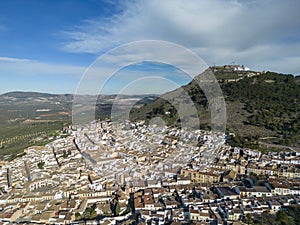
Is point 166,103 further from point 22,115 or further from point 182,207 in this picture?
point 22,115

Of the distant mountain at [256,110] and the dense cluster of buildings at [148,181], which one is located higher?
the distant mountain at [256,110]

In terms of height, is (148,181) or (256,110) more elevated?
(256,110)

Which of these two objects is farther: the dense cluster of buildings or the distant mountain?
the distant mountain

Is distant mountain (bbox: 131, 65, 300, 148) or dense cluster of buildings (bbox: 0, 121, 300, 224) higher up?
distant mountain (bbox: 131, 65, 300, 148)

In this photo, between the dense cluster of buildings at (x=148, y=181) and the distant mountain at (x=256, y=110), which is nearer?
the dense cluster of buildings at (x=148, y=181)
